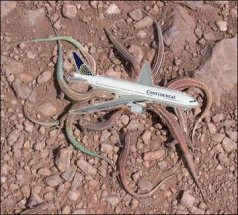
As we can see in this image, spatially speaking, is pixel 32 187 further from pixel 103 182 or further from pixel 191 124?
pixel 191 124

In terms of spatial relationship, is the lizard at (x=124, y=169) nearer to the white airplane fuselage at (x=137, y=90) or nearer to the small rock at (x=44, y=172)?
the small rock at (x=44, y=172)

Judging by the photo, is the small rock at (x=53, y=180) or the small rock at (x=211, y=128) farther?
the small rock at (x=53, y=180)

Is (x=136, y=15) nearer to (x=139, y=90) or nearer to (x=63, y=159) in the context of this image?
(x=63, y=159)

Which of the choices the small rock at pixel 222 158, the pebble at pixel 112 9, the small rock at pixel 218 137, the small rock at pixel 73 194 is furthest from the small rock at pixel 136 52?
the small rock at pixel 73 194

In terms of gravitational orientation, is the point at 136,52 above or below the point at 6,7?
below

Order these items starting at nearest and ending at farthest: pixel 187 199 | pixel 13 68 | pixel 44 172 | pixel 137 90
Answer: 1. pixel 137 90
2. pixel 187 199
3. pixel 44 172
4. pixel 13 68

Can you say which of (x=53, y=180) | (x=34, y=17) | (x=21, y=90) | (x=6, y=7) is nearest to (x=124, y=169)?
(x=53, y=180)

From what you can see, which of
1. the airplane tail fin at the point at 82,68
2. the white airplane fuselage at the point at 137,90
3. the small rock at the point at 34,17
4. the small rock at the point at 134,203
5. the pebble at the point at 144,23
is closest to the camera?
the white airplane fuselage at the point at 137,90
